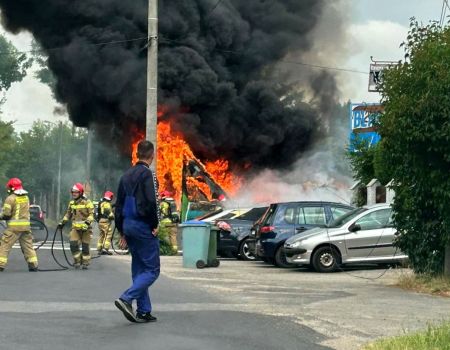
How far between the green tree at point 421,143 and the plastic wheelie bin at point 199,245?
18.0 ft

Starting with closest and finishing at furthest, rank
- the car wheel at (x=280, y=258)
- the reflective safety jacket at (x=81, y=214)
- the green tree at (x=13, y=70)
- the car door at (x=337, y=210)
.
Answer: the reflective safety jacket at (x=81, y=214), the car wheel at (x=280, y=258), the car door at (x=337, y=210), the green tree at (x=13, y=70)

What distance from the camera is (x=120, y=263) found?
771 inches

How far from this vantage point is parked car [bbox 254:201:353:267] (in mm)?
19172

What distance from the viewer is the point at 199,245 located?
19.0m

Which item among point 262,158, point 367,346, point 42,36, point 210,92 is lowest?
point 367,346

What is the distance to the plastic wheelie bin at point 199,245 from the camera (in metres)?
19.0

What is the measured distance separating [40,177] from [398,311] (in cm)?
7850

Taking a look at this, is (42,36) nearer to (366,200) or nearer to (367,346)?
(366,200)

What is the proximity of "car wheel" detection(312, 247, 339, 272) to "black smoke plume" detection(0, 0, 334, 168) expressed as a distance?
15621mm

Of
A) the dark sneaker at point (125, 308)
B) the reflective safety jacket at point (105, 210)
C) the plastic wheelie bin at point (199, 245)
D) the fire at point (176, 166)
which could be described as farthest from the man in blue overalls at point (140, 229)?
the fire at point (176, 166)

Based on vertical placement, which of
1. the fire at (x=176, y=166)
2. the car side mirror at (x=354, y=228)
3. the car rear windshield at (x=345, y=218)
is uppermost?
the fire at (x=176, y=166)

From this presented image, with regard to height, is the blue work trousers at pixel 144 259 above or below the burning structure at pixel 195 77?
below

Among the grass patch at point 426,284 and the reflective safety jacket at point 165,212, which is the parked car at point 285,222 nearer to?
the reflective safety jacket at point 165,212

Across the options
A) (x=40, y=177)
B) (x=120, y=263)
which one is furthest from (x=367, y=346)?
(x=40, y=177)
